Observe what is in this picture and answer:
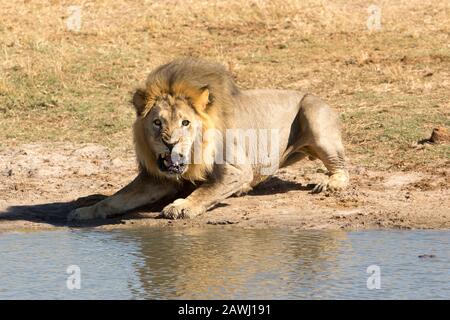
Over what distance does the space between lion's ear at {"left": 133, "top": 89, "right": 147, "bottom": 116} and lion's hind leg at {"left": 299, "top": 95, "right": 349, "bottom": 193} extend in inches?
73.7

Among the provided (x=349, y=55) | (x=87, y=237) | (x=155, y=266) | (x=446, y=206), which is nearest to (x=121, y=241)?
(x=87, y=237)

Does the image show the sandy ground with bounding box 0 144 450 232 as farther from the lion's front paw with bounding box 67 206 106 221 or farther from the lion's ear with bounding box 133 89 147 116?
the lion's ear with bounding box 133 89 147 116

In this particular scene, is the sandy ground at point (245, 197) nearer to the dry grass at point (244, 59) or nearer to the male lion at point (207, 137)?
the male lion at point (207, 137)

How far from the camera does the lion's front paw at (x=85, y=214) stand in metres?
9.54

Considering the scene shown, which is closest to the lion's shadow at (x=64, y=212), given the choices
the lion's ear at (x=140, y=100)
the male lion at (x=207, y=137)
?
the male lion at (x=207, y=137)

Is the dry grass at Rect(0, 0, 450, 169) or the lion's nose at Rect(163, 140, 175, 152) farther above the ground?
the dry grass at Rect(0, 0, 450, 169)

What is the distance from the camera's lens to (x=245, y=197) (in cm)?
1034

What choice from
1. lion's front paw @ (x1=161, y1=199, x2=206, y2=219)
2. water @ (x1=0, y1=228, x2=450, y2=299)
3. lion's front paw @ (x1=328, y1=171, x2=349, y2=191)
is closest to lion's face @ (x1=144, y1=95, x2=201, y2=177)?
lion's front paw @ (x1=161, y1=199, x2=206, y2=219)

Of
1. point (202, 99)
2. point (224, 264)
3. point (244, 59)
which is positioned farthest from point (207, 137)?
point (244, 59)

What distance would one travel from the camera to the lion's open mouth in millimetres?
9000

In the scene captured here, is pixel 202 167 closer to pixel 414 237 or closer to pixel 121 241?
pixel 121 241

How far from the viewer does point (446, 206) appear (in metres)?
9.79

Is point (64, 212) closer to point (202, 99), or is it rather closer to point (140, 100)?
point (140, 100)

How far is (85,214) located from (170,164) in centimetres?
99
